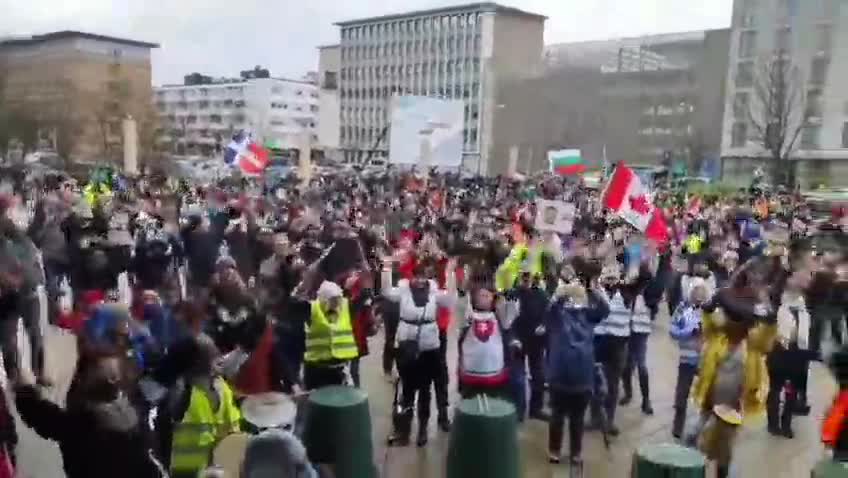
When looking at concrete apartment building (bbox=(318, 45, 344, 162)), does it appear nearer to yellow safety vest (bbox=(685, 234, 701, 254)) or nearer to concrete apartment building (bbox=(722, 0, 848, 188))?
concrete apartment building (bbox=(722, 0, 848, 188))

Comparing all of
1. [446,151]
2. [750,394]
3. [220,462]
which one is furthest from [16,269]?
[446,151]

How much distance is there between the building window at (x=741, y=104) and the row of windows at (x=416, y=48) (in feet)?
140

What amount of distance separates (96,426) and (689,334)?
495cm

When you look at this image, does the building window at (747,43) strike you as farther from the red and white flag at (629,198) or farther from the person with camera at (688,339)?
the person with camera at (688,339)

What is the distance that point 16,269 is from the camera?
23.8 feet

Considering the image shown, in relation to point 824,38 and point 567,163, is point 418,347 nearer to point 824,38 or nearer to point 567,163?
point 567,163

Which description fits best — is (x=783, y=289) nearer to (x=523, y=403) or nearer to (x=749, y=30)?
(x=523, y=403)

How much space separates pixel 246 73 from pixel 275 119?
42.8 ft

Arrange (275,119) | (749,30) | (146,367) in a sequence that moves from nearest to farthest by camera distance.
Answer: (146,367) < (749,30) < (275,119)

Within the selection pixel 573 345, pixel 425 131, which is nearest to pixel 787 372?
pixel 573 345

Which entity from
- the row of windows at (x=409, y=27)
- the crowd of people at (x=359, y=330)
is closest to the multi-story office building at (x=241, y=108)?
the row of windows at (x=409, y=27)

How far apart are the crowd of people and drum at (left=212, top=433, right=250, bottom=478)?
0.62 ft

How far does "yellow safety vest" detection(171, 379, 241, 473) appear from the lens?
4.51 m

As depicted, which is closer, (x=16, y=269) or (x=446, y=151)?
(x=16, y=269)
